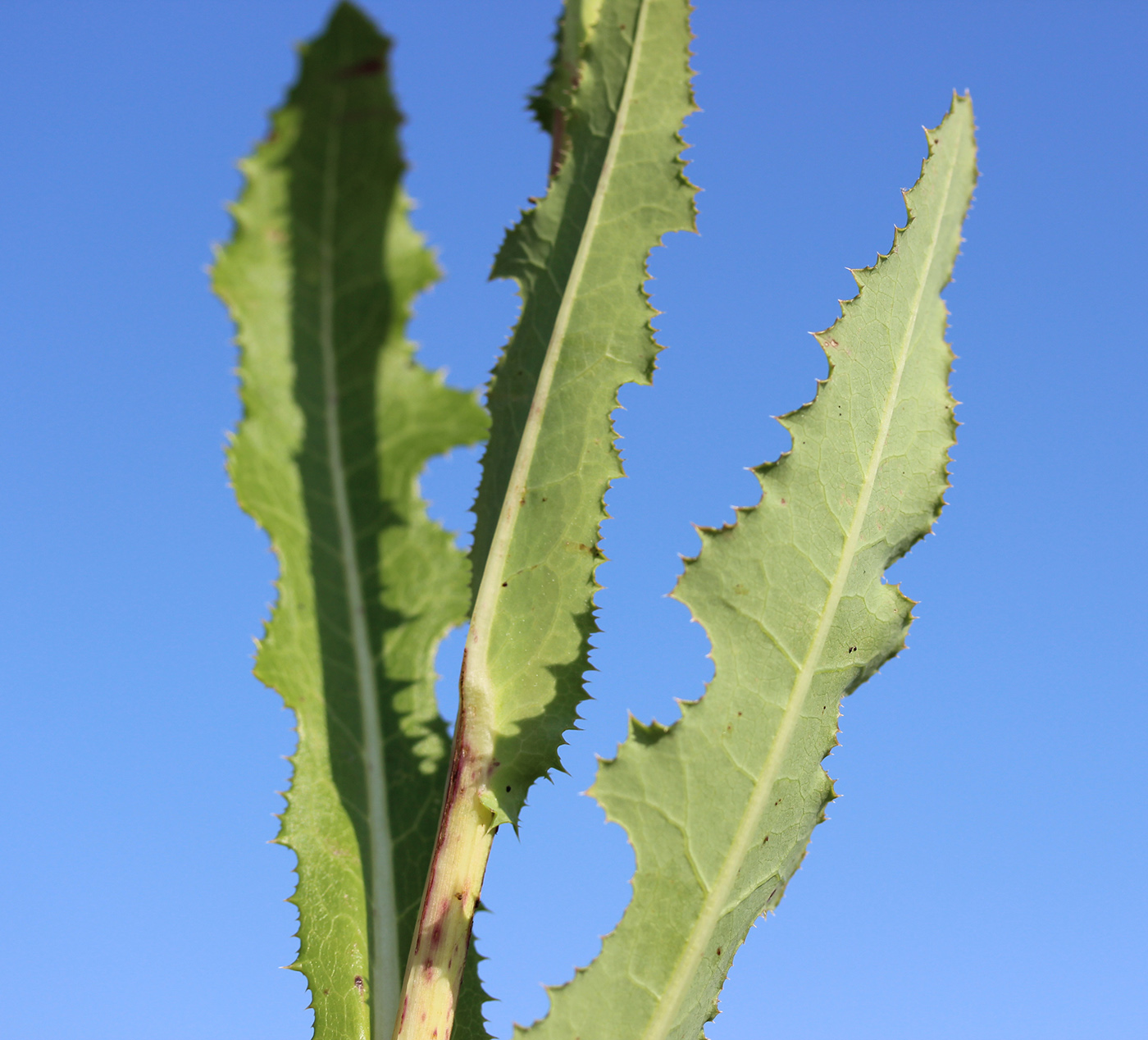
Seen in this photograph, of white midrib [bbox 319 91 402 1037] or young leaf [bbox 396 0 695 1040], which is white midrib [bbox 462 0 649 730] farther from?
white midrib [bbox 319 91 402 1037]

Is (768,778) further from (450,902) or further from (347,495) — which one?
(347,495)

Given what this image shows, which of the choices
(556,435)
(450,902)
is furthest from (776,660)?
(450,902)

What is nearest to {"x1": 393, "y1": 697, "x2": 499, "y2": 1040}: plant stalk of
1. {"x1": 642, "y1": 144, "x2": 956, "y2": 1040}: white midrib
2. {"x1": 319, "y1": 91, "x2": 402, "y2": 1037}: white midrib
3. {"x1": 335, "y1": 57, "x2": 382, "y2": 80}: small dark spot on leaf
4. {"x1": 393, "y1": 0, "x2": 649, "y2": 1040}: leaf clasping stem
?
{"x1": 393, "y1": 0, "x2": 649, "y2": 1040}: leaf clasping stem

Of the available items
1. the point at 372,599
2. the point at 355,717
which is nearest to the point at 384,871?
the point at 355,717

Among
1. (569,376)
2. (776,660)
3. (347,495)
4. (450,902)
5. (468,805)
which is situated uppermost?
(569,376)

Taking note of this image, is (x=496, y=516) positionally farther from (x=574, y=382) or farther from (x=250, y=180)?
(x=250, y=180)

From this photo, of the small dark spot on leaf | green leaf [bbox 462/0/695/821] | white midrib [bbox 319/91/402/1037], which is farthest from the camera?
green leaf [bbox 462/0/695/821]

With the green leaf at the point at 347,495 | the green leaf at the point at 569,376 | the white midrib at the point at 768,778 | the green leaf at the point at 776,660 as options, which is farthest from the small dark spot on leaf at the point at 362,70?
the white midrib at the point at 768,778
